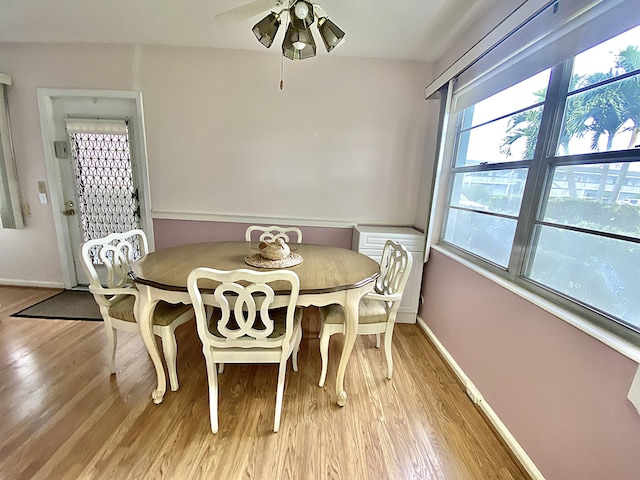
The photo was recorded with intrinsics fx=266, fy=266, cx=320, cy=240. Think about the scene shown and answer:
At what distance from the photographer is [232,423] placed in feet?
4.76

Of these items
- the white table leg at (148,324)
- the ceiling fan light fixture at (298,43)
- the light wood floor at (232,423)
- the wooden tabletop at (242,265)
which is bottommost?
the light wood floor at (232,423)

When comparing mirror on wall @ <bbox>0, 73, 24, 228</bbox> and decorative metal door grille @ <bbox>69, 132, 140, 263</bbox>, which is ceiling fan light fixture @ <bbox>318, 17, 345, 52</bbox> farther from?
mirror on wall @ <bbox>0, 73, 24, 228</bbox>

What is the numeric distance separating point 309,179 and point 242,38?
134cm

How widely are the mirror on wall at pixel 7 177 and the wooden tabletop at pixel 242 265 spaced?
2271mm

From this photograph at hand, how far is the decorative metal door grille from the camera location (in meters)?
2.75

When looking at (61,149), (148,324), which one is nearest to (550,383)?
(148,324)

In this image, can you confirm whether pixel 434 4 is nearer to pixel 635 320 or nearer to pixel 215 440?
pixel 635 320

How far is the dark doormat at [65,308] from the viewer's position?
246 cm

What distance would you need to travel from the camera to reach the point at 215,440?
4.44 feet

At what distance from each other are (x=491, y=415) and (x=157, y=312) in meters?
2.03

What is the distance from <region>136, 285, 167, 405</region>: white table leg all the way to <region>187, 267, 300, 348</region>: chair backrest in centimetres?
34

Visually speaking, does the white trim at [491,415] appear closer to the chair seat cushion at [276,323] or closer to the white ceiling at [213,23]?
the chair seat cushion at [276,323]

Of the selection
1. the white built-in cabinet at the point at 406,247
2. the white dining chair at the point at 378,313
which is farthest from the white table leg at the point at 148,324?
the white built-in cabinet at the point at 406,247

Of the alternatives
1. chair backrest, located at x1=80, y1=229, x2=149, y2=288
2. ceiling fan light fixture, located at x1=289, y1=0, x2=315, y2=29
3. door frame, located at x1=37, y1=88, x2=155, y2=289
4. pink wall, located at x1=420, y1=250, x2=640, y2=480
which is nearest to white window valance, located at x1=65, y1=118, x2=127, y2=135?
door frame, located at x1=37, y1=88, x2=155, y2=289
